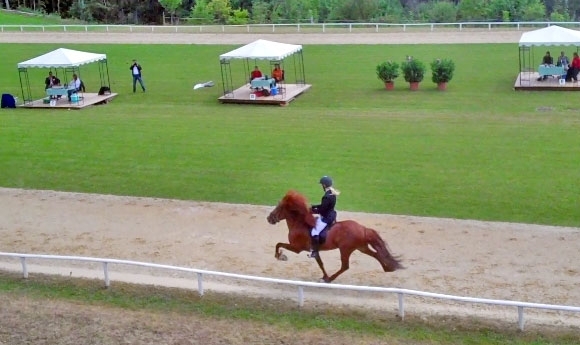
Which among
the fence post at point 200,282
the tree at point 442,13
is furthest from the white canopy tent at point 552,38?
the tree at point 442,13

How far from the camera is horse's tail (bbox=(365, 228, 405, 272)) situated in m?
13.8

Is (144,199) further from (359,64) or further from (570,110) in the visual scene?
(359,64)

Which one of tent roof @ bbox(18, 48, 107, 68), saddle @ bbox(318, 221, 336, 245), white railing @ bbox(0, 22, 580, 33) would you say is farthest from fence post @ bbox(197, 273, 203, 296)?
white railing @ bbox(0, 22, 580, 33)

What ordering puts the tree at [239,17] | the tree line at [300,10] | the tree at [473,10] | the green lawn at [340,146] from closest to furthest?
the green lawn at [340,146]
the tree at [473,10]
the tree line at [300,10]
the tree at [239,17]

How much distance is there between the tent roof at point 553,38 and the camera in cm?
3316

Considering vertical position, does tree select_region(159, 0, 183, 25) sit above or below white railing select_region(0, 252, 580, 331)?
above

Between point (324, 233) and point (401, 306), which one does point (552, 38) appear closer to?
point (324, 233)

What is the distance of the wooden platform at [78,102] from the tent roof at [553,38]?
17820 mm

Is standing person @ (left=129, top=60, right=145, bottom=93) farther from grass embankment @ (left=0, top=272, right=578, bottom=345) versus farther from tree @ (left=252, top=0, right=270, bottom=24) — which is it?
tree @ (left=252, top=0, right=270, bottom=24)

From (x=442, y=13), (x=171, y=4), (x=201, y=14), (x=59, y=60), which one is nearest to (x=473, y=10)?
(x=442, y=13)

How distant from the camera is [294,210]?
14.2 meters

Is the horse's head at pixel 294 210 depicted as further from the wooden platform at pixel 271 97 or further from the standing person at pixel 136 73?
the standing person at pixel 136 73

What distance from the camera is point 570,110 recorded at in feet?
95.2

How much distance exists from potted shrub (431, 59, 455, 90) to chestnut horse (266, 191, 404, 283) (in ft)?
69.3
